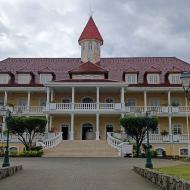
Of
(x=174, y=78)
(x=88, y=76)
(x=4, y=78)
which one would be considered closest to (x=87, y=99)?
(x=88, y=76)

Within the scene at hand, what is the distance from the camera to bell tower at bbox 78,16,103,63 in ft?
153

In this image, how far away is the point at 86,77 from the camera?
1578 inches

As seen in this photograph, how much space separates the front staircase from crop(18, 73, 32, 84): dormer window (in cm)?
1159

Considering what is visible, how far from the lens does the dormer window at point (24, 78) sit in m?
41.8

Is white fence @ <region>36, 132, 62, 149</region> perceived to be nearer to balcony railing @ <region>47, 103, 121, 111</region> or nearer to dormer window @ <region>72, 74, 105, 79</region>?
balcony railing @ <region>47, 103, 121, 111</region>

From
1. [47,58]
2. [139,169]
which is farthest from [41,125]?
[47,58]

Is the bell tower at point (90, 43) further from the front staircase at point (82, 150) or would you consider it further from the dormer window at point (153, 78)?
the front staircase at point (82, 150)

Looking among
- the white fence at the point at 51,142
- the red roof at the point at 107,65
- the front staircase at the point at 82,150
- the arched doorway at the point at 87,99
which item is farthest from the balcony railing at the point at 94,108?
the front staircase at the point at 82,150

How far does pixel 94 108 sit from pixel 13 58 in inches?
701

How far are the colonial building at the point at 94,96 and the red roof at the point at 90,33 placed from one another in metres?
5.28

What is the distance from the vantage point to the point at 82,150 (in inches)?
1216

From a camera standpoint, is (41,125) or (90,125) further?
(90,125)

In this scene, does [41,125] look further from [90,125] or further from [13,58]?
[13,58]

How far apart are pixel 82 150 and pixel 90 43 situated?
2060 cm
